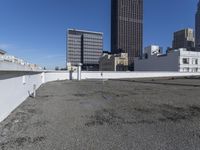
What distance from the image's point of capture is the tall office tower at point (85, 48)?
121 meters

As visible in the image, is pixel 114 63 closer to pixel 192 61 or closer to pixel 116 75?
pixel 192 61

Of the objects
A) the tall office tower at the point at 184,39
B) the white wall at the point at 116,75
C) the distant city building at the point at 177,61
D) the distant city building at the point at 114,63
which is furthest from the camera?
the tall office tower at the point at 184,39

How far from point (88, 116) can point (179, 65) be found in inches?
2722

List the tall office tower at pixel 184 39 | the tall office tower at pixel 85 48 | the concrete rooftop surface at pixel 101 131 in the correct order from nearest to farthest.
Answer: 1. the concrete rooftop surface at pixel 101 131
2. the tall office tower at pixel 85 48
3. the tall office tower at pixel 184 39

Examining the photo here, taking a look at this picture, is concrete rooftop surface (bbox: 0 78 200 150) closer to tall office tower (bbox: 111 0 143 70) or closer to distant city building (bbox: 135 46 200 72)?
distant city building (bbox: 135 46 200 72)

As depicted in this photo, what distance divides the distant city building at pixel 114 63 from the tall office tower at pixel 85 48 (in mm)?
8809

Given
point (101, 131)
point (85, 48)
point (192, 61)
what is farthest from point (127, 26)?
point (101, 131)

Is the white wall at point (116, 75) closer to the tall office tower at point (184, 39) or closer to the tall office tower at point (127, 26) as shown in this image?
the tall office tower at point (127, 26)

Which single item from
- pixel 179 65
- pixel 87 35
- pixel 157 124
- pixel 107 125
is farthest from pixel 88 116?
pixel 87 35

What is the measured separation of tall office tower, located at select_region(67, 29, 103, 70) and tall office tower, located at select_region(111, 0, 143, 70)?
26191mm

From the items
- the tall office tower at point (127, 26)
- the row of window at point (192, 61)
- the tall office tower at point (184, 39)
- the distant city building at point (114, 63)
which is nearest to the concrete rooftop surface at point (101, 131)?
the row of window at point (192, 61)

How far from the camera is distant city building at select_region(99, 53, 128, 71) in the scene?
362 feet

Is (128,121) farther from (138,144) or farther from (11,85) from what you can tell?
(11,85)

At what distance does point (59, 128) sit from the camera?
20.1ft
